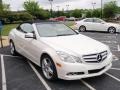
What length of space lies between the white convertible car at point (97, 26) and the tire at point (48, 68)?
56.9ft

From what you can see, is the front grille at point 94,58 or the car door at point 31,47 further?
the car door at point 31,47

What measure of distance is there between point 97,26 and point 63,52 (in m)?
18.2

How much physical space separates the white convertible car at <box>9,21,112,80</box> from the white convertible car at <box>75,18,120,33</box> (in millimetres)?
15783

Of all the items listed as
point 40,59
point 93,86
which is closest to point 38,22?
point 40,59

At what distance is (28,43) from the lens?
8469 millimetres

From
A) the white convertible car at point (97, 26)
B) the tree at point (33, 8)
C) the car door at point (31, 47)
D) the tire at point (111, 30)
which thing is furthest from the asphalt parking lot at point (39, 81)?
the tree at point (33, 8)

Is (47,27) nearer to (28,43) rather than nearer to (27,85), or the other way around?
(28,43)

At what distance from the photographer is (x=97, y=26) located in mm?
24469

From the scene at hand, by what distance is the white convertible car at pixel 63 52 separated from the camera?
21.5 feet

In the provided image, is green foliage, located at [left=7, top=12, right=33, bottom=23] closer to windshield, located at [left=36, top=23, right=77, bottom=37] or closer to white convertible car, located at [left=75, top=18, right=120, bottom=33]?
white convertible car, located at [left=75, top=18, right=120, bottom=33]

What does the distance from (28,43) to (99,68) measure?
2.68 m

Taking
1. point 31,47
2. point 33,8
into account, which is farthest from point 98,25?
point 33,8

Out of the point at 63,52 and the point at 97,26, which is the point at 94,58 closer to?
the point at 63,52

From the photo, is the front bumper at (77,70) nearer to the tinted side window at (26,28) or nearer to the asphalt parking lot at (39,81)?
the asphalt parking lot at (39,81)
